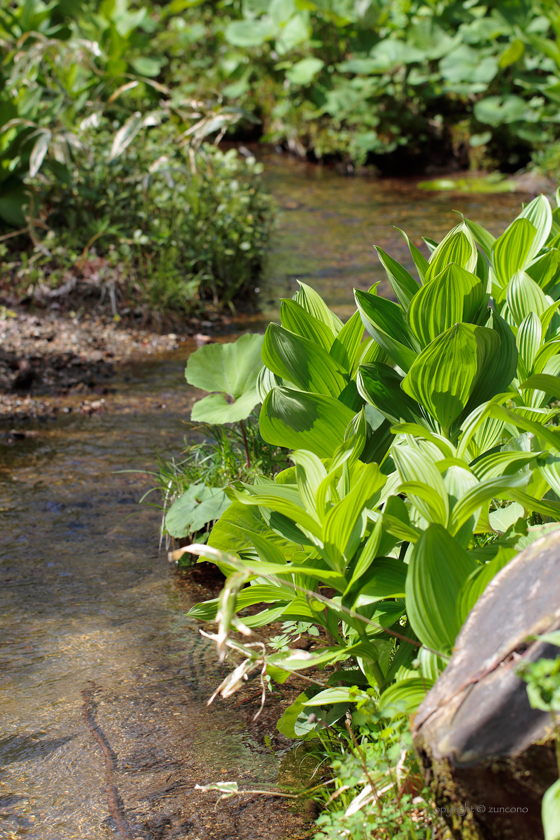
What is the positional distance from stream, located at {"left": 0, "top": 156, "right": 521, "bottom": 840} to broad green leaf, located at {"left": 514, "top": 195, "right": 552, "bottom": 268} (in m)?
1.71

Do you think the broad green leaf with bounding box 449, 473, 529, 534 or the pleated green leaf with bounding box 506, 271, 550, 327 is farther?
the pleated green leaf with bounding box 506, 271, 550, 327

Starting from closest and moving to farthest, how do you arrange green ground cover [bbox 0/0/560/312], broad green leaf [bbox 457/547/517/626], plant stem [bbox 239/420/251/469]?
broad green leaf [bbox 457/547/517/626]
plant stem [bbox 239/420/251/469]
green ground cover [bbox 0/0/560/312]

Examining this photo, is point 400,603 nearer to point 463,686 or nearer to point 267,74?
point 463,686

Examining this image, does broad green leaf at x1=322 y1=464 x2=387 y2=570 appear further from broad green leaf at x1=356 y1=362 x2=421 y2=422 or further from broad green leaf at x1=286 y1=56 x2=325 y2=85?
broad green leaf at x1=286 y1=56 x2=325 y2=85

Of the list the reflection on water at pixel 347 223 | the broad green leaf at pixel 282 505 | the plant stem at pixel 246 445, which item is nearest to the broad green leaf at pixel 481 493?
the broad green leaf at pixel 282 505

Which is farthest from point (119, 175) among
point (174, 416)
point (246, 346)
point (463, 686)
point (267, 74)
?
Result: point (267, 74)

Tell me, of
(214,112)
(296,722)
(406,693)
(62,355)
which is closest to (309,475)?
(406,693)

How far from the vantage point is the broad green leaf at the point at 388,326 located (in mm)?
2055

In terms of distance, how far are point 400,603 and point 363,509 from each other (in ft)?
0.82

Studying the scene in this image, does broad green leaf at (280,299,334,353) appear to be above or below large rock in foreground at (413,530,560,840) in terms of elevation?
above

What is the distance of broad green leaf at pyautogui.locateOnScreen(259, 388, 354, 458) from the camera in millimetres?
1990

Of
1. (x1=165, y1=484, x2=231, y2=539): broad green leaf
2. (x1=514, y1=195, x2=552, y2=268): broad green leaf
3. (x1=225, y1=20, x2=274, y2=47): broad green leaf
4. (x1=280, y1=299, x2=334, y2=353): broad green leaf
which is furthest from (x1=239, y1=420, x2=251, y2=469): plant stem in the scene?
(x1=225, y1=20, x2=274, y2=47): broad green leaf

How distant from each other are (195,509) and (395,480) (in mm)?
1068

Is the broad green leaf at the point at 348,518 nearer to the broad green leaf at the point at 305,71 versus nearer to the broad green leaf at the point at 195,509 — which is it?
the broad green leaf at the point at 195,509
